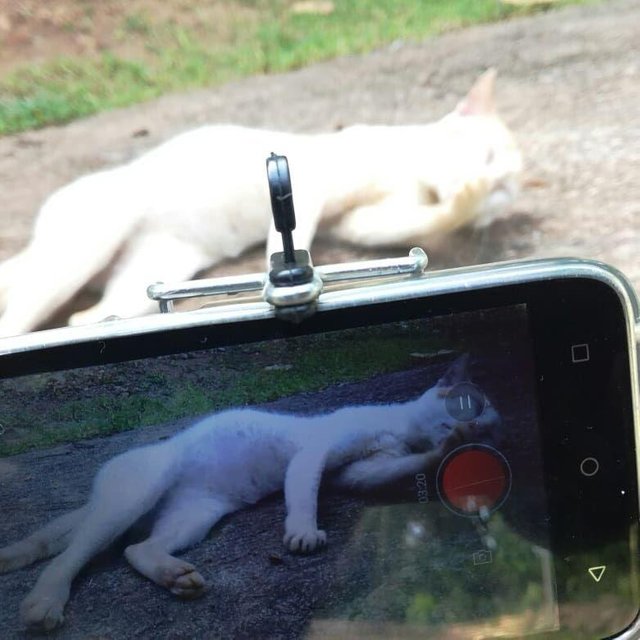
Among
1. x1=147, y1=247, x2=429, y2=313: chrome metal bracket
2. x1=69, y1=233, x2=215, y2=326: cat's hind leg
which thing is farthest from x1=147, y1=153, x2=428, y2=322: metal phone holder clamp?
x1=69, y1=233, x2=215, y2=326: cat's hind leg

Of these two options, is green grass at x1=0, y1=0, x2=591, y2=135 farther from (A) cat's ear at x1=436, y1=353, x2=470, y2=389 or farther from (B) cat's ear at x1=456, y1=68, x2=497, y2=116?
(A) cat's ear at x1=436, y1=353, x2=470, y2=389

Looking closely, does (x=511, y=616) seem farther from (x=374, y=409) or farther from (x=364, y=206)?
(x=364, y=206)

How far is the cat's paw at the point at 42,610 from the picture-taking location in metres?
0.32

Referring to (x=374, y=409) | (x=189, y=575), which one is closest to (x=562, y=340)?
(x=374, y=409)

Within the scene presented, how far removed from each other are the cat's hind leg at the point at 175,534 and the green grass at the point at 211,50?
213mm

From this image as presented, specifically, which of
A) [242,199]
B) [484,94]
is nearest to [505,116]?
[484,94]

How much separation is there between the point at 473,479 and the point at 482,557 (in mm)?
36

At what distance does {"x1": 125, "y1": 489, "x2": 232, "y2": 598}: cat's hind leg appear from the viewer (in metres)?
0.32

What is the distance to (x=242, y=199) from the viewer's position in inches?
17.3

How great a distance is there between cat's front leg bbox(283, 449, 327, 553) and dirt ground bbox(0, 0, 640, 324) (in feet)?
0.48

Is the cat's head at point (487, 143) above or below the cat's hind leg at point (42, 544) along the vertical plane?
above

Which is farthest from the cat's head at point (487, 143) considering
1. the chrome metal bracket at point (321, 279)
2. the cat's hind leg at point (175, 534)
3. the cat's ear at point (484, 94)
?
the cat's hind leg at point (175, 534)

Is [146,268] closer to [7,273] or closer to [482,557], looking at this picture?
[7,273]

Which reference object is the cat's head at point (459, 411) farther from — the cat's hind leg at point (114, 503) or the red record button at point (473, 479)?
the cat's hind leg at point (114, 503)
